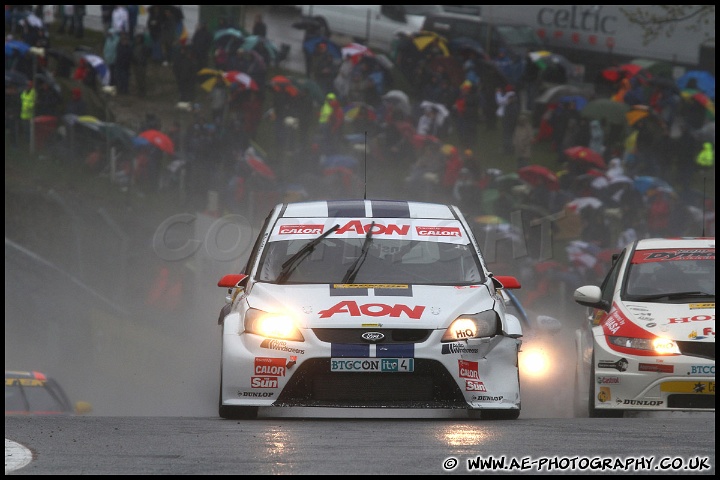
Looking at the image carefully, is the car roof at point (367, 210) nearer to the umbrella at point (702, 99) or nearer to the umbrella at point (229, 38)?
the umbrella at point (229, 38)

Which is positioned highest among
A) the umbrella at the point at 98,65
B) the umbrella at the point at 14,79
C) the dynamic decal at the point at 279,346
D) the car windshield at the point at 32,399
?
the umbrella at the point at 98,65

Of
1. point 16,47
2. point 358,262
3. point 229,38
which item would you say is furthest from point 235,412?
point 229,38

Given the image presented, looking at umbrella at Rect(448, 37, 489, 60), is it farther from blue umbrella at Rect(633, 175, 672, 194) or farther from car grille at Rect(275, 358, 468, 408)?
car grille at Rect(275, 358, 468, 408)

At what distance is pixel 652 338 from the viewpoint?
9.81m

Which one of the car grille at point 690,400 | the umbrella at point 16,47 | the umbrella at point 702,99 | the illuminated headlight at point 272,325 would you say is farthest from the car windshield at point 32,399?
the umbrella at point 702,99

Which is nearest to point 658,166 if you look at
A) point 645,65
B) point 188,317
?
point 645,65

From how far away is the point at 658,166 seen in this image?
102 ft

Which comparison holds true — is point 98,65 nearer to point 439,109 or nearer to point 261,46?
point 261,46

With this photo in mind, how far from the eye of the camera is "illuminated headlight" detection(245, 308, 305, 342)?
8477mm

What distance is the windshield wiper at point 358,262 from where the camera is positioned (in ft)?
30.2

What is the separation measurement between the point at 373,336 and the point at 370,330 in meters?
0.04

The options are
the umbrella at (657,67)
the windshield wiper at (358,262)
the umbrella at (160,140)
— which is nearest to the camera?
the windshield wiper at (358,262)

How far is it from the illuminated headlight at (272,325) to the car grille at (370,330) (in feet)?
0.49

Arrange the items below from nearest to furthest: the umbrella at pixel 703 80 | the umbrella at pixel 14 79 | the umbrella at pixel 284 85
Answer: the umbrella at pixel 14 79
the umbrella at pixel 284 85
the umbrella at pixel 703 80
